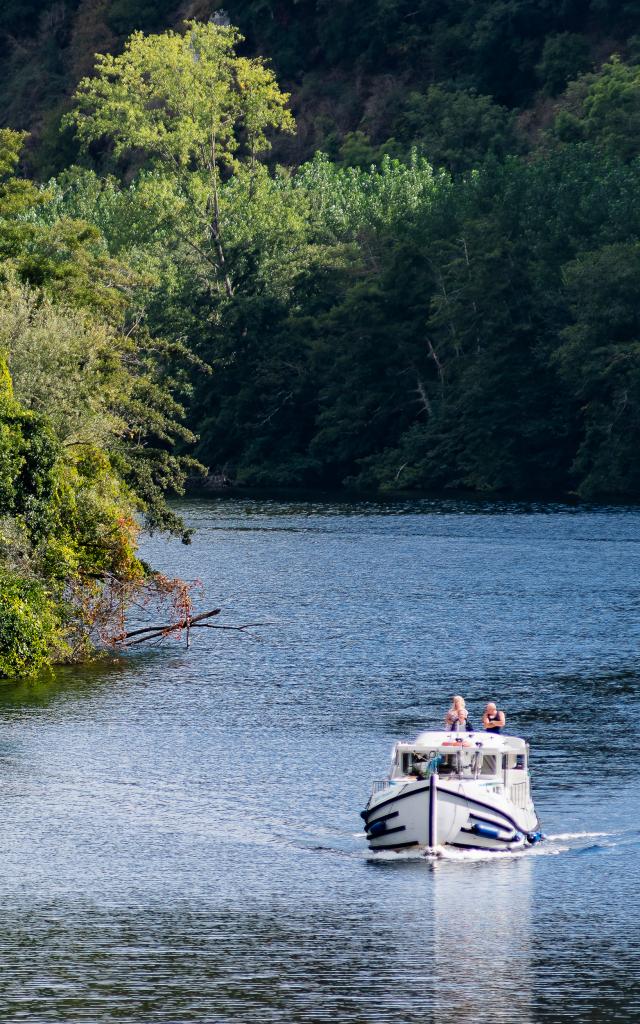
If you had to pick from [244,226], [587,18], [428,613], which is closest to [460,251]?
[244,226]

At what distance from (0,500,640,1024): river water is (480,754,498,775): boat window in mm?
2137

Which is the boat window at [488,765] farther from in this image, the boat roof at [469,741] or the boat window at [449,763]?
the boat window at [449,763]

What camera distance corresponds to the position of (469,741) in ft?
136

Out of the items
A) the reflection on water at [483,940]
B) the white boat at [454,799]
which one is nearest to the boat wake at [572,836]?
the white boat at [454,799]

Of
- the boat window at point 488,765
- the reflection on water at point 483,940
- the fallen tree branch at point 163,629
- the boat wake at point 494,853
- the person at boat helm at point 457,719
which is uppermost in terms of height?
the fallen tree branch at point 163,629

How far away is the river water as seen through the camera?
32.3 m

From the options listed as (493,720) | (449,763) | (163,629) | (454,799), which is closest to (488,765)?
(449,763)

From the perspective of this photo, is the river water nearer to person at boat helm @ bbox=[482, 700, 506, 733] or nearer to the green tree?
person at boat helm @ bbox=[482, 700, 506, 733]

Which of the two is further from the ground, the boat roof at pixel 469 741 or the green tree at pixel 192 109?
the green tree at pixel 192 109

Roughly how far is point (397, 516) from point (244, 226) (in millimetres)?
54985

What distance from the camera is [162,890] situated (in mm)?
38219

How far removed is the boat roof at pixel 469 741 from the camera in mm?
41125

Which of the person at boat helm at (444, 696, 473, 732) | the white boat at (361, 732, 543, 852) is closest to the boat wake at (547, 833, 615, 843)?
the white boat at (361, 732, 543, 852)

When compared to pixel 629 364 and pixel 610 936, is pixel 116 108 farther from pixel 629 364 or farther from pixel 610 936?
pixel 610 936
